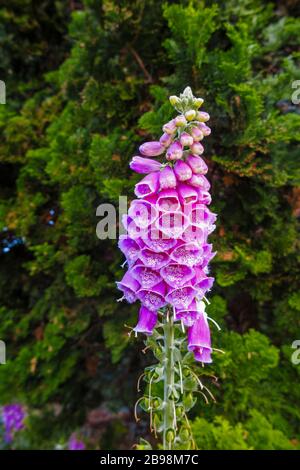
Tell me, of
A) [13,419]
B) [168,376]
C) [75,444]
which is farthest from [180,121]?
[13,419]

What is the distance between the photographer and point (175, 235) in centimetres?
124

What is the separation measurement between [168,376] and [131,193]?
117 cm

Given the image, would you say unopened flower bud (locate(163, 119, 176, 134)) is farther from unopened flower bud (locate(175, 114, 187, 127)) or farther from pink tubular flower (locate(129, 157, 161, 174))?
pink tubular flower (locate(129, 157, 161, 174))

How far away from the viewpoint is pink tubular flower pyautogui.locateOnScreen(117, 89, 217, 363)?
127 centimetres

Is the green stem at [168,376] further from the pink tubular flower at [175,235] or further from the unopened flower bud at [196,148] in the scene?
the unopened flower bud at [196,148]

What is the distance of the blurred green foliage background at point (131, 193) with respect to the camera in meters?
2.24

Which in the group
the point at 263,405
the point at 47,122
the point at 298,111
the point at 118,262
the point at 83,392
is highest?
the point at 47,122

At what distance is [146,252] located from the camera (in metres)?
1.29

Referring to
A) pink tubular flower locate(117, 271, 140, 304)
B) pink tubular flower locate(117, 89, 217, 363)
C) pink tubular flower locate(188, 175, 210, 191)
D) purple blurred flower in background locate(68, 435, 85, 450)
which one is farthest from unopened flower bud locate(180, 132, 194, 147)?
purple blurred flower in background locate(68, 435, 85, 450)

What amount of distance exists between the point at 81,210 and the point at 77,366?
135 cm

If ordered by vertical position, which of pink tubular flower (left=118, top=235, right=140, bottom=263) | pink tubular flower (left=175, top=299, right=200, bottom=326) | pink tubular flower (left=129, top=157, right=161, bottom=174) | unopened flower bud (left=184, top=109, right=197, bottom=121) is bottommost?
pink tubular flower (left=175, top=299, right=200, bottom=326)

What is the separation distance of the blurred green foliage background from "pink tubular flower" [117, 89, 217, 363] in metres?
0.82
